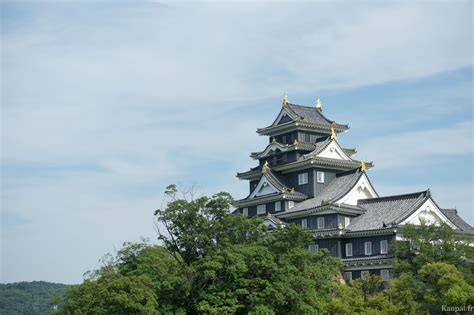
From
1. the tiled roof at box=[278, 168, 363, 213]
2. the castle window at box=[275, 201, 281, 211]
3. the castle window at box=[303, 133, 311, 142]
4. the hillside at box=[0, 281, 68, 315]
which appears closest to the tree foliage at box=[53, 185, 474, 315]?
the tiled roof at box=[278, 168, 363, 213]

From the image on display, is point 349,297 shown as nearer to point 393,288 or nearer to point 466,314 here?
point 393,288

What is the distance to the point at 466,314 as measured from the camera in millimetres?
33719

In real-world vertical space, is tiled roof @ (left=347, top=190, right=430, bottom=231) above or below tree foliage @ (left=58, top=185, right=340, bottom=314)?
above

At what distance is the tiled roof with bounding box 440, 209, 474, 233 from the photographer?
50.4 meters

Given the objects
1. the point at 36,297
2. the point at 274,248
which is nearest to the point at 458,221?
the point at 274,248

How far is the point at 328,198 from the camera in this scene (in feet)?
166

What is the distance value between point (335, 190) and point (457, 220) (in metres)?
9.03

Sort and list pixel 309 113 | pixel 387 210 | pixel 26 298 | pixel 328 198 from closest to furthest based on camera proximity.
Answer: pixel 387 210 → pixel 328 198 → pixel 309 113 → pixel 26 298

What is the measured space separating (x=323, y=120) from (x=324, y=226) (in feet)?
36.2

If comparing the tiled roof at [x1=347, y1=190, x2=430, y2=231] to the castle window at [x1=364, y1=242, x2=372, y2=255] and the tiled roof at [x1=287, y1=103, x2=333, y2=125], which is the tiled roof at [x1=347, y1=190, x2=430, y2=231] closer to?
the castle window at [x1=364, y1=242, x2=372, y2=255]

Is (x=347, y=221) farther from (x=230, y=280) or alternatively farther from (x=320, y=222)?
(x=230, y=280)

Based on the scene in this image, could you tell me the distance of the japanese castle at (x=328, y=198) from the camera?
47000mm

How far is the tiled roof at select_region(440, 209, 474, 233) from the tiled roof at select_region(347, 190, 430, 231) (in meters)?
2.96

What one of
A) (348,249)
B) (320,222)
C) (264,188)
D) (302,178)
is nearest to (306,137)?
(302,178)
